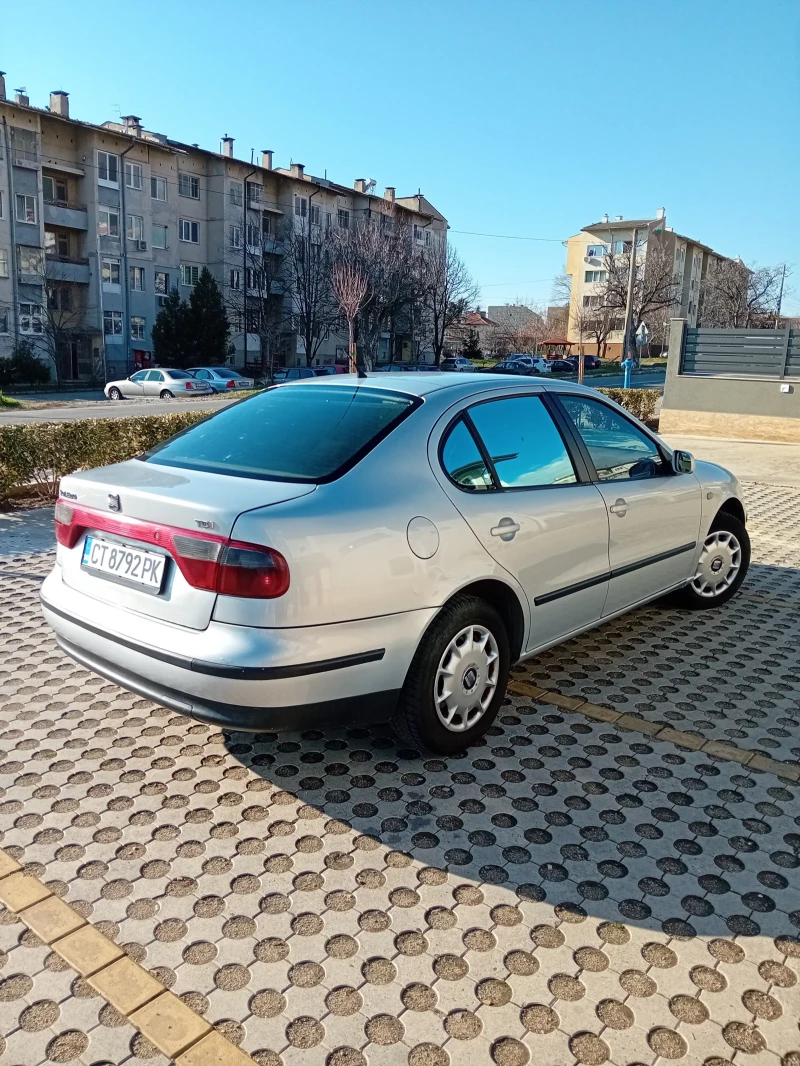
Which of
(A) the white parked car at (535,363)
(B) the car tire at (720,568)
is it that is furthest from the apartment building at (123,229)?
(B) the car tire at (720,568)

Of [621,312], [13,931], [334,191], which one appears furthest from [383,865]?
[621,312]

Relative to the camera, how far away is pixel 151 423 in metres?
10.4

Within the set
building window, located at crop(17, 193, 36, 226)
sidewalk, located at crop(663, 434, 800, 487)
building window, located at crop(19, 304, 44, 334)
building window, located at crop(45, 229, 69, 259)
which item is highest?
building window, located at crop(17, 193, 36, 226)

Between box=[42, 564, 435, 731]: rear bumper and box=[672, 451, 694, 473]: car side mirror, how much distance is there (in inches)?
97.3

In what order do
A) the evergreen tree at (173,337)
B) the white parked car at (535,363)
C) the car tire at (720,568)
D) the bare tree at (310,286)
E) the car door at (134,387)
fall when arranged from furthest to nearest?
the white parked car at (535,363)
the bare tree at (310,286)
the evergreen tree at (173,337)
the car door at (134,387)
the car tire at (720,568)

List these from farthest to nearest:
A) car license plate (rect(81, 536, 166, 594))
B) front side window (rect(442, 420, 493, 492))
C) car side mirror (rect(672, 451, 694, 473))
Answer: car side mirror (rect(672, 451, 694, 473))
front side window (rect(442, 420, 493, 492))
car license plate (rect(81, 536, 166, 594))

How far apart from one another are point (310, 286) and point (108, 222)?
1211 centimetres

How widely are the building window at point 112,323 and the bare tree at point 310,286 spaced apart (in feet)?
36.0

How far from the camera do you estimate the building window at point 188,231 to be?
51828 millimetres

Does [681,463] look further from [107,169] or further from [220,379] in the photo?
[107,169]

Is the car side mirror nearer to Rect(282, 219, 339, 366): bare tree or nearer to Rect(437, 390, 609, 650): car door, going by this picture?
Rect(437, 390, 609, 650): car door

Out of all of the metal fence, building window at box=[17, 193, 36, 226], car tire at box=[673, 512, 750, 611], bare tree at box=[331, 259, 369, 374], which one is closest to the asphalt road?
the metal fence

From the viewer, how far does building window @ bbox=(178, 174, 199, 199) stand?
5139 centimetres

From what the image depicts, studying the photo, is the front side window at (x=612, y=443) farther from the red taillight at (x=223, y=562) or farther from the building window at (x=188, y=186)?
the building window at (x=188, y=186)
